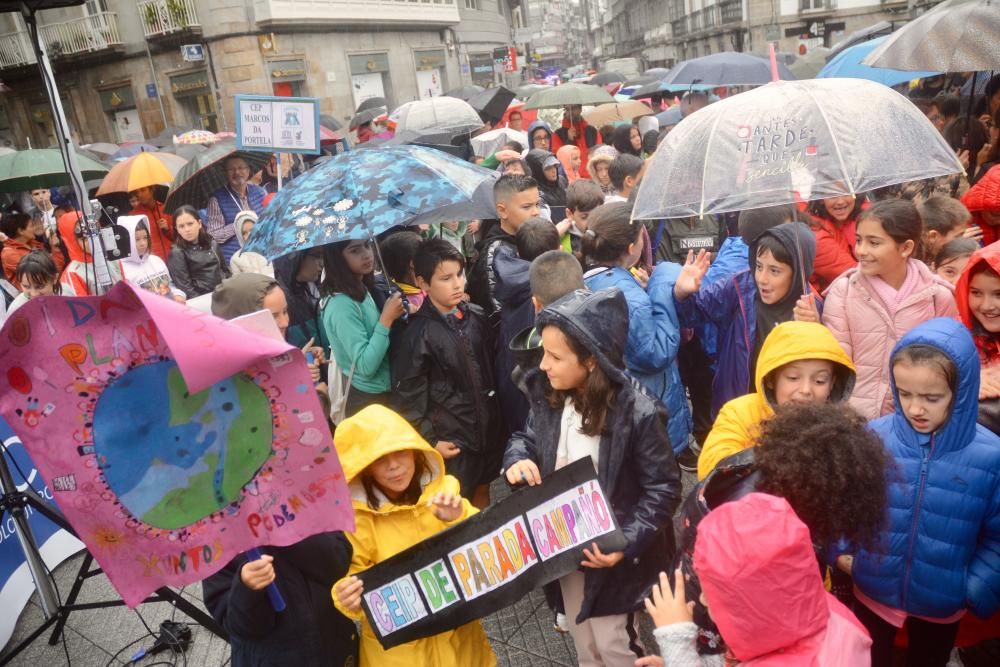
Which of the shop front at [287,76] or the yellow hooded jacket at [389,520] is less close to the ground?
the shop front at [287,76]

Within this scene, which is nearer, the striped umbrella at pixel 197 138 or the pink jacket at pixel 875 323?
the pink jacket at pixel 875 323

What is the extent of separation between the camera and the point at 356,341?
11.5ft

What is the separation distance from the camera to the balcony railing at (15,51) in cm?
2655

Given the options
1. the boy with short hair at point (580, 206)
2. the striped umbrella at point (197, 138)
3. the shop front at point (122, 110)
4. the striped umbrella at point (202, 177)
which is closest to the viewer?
the boy with short hair at point (580, 206)

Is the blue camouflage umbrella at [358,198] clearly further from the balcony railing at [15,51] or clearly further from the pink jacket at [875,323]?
the balcony railing at [15,51]

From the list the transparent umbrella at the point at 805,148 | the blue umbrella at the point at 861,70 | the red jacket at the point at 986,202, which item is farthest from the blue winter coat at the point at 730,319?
the blue umbrella at the point at 861,70

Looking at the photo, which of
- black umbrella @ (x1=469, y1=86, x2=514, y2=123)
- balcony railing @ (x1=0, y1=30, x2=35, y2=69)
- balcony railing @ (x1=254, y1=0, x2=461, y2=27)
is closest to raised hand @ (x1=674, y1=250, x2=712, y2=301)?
black umbrella @ (x1=469, y1=86, x2=514, y2=123)

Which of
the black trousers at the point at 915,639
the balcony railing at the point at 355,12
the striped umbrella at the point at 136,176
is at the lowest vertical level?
the black trousers at the point at 915,639

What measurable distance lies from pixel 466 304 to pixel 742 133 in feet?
5.17

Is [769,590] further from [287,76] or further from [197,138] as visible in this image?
[287,76]

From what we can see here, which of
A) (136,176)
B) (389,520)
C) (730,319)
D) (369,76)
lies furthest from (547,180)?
(369,76)

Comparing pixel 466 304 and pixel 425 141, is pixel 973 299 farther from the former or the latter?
pixel 425 141

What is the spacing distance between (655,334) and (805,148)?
3.60 feet

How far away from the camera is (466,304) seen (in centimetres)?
371
